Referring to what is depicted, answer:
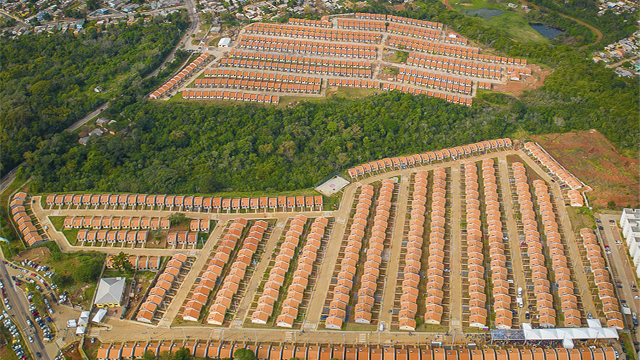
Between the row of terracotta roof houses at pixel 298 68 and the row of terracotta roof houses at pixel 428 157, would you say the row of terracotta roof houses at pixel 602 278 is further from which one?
the row of terracotta roof houses at pixel 298 68

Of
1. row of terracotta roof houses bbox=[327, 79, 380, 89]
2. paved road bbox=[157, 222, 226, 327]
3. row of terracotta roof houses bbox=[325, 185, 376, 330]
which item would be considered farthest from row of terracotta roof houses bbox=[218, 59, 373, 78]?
paved road bbox=[157, 222, 226, 327]

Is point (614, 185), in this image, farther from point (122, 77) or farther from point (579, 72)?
point (122, 77)

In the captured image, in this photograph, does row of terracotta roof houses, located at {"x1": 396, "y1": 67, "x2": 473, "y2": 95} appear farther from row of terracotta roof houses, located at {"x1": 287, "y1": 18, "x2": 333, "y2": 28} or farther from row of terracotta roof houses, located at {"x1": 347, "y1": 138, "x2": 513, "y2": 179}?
row of terracotta roof houses, located at {"x1": 287, "y1": 18, "x2": 333, "y2": 28}

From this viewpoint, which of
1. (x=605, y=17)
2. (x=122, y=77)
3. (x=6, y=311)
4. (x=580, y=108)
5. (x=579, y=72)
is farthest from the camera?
(x=605, y=17)

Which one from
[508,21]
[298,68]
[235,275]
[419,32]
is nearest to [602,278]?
[235,275]

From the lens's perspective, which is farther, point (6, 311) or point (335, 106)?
point (335, 106)

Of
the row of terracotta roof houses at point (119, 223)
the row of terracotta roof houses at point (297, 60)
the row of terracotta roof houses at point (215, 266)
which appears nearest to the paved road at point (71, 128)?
the row of terracotta roof houses at point (119, 223)

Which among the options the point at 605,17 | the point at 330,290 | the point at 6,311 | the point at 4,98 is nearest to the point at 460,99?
the point at 330,290
